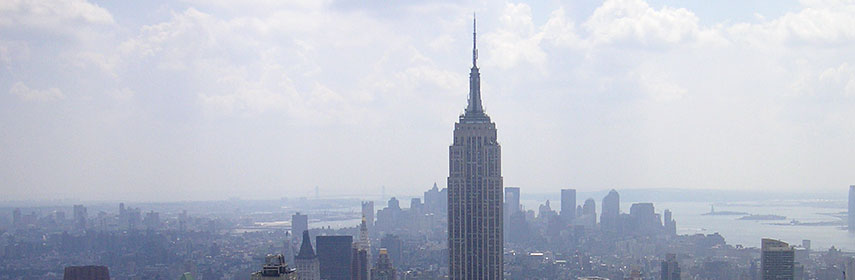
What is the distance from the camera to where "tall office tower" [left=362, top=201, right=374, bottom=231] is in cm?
3734

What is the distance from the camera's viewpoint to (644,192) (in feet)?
97.3

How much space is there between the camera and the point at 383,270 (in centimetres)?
3150

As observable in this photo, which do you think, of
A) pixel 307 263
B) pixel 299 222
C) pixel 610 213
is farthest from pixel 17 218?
pixel 610 213

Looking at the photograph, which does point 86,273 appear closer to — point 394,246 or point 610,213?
point 394,246

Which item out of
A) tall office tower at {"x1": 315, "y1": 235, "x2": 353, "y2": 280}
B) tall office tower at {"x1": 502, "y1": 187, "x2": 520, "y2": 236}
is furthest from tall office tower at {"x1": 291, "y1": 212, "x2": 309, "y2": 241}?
tall office tower at {"x1": 502, "y1": 187, "x2": 520, "y2": 236}

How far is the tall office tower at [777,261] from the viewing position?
24.8 meters

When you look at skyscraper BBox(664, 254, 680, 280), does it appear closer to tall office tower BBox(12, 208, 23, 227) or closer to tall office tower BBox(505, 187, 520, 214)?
tall office tower BBox(505, 187, 520, 214)

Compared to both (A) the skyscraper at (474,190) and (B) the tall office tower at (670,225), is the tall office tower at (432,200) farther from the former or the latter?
(B) the tall office tower at (670,225)

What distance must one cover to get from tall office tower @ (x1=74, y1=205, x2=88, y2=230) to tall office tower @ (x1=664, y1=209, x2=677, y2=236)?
62.8ft

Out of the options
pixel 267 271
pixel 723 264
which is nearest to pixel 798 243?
pixel 723 264

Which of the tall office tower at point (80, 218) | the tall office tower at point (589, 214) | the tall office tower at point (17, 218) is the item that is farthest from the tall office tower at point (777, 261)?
the tall office tower at point (17, 218)

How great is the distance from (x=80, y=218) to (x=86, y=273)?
12.0ft

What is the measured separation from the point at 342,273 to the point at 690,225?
480 inches

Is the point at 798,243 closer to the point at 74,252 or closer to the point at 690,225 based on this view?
the point at 690,225
